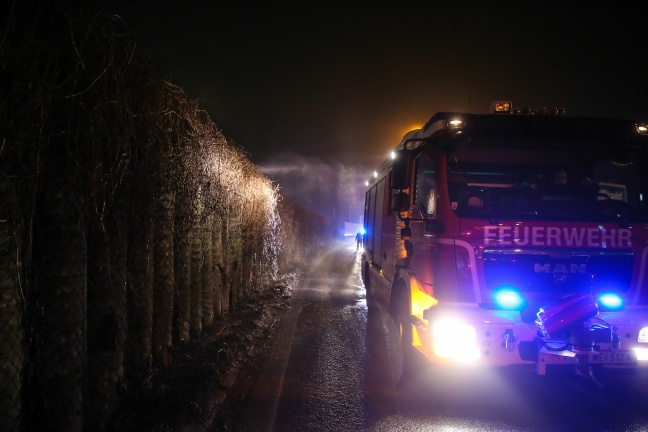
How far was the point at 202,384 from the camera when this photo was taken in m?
4.46

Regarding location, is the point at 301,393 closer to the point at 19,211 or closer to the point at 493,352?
the point at 493,352

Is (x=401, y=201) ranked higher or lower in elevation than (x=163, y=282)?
higher

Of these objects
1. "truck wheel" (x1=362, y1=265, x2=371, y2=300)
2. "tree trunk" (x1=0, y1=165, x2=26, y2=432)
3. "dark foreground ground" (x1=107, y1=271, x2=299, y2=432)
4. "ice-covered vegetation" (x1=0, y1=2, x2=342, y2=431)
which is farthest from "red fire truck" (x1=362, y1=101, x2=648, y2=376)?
"truck wheel" (x1=362, y1=265, x2=371, y2=300)

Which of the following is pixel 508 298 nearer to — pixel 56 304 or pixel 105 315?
pixel 105 315


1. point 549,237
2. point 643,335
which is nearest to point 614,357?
point 643,335

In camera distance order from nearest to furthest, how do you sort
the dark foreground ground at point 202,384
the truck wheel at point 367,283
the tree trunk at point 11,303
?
the tree trunk at point 11,303 < the dark foreground ground at point 202,384 < the truck wheel at point 367,283

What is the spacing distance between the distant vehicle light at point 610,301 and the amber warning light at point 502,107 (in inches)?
97.2

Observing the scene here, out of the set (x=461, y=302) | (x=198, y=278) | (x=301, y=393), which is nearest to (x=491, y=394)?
(x=461, y=302)

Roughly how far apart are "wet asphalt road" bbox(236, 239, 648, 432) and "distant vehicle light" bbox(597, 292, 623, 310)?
74cm

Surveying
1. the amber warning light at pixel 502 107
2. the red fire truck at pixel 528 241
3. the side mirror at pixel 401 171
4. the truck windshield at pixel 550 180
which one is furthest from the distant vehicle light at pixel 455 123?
the amber warning light at pixel 502 107

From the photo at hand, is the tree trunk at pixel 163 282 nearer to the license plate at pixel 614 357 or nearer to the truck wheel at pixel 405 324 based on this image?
the truck wheel at pixel 405 324

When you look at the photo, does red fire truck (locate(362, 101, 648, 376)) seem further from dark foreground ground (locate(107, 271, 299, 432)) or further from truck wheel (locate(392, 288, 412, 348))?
dark foreground ground (locate(107, 271, 299, 432))

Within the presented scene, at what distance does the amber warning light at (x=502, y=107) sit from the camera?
17.8 ft

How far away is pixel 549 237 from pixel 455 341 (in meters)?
1.39
